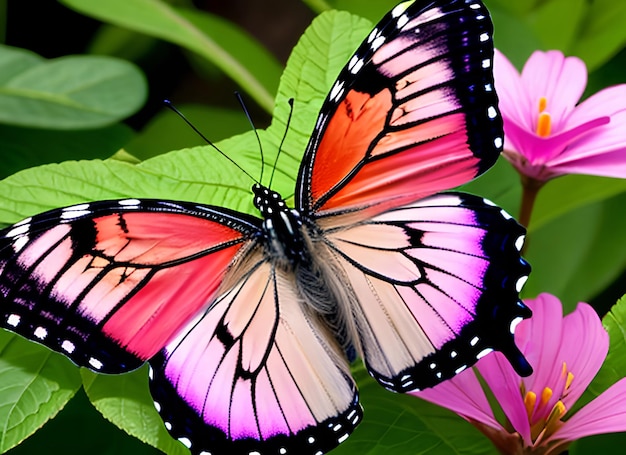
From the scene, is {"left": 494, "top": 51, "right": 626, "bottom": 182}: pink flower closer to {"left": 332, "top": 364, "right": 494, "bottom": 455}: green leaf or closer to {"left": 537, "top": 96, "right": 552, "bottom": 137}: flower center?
{"left": 537, "top": 96, "right": 552, "bottom": 137}: flower center

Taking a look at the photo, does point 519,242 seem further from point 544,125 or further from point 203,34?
point 203,34

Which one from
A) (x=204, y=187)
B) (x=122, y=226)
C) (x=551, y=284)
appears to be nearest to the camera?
(x=122, y=226)

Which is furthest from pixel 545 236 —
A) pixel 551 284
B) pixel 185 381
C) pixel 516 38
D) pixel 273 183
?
pixel 185 381

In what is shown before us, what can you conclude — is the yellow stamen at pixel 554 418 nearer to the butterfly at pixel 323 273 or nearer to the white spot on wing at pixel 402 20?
the butterfly at pixel 323 273

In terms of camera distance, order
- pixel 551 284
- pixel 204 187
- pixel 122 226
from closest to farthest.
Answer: pixel 122 226, pixel 204 187, pixel 551 284

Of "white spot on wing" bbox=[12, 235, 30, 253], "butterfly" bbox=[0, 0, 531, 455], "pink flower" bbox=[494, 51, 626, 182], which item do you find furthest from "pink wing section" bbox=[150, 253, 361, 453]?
"pink flower" bbox=[494, 51, 626, 182]

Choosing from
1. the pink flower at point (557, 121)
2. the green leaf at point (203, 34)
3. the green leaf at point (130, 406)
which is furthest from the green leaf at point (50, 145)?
the pink flower at point (557, 121)

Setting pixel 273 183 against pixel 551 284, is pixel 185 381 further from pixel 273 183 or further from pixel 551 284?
pixel 551 284
